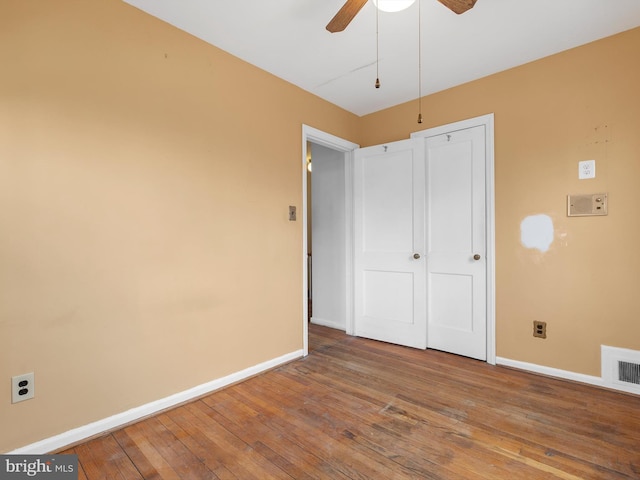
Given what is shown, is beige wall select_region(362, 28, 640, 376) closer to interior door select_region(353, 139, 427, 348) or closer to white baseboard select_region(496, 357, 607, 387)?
white baseboard select_region(496, 357, 607, 387)

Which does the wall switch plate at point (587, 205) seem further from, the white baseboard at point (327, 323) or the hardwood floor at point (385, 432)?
the white baseboard at point (327, 323)

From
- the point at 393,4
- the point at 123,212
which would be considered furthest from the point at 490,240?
the point at 123,212

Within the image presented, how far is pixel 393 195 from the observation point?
325 centimetres

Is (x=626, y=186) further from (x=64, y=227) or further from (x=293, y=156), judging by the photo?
(x=64, y=227)

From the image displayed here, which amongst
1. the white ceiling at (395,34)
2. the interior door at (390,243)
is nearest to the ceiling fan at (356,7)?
the white ceiling at (395,34)

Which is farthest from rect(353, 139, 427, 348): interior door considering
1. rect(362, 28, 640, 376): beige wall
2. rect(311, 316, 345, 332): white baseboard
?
rect(362, 28, 640, 376): beige wall

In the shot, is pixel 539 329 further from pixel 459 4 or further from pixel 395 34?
pixel 395 34

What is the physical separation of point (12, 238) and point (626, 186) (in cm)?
370

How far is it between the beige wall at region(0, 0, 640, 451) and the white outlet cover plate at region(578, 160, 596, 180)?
1.5 inches

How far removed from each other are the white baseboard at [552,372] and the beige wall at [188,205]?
5 centimetres

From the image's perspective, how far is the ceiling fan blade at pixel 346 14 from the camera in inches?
60.9

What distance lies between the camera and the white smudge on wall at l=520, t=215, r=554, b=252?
2486 millimetres

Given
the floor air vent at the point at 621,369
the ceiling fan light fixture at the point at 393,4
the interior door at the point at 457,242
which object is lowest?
the floor air vent at the point at 621,369

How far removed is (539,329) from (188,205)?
2.86 m
